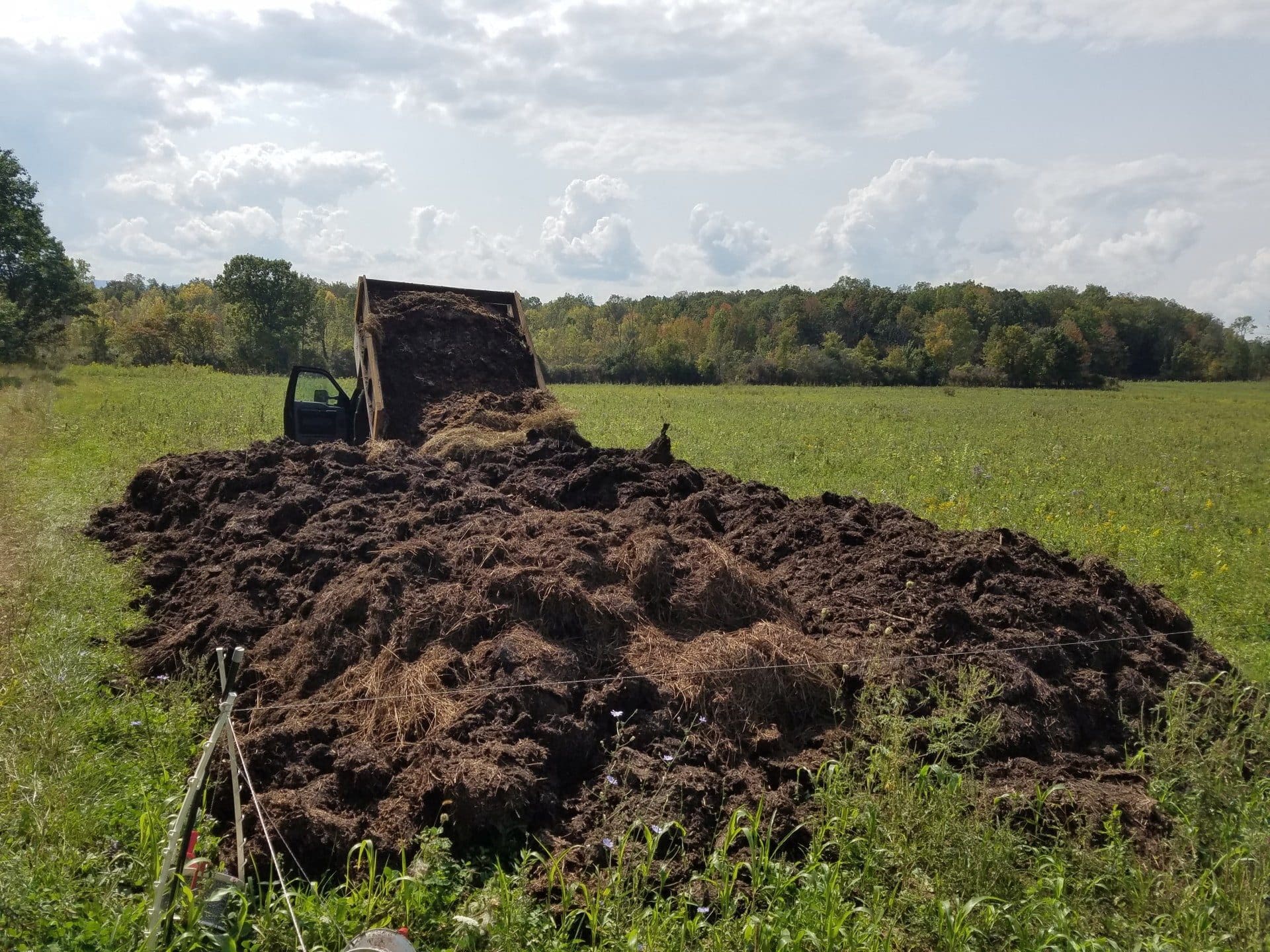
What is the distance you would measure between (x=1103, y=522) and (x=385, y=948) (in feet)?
40.1

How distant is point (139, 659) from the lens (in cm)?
598

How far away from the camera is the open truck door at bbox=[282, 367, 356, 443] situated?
12.6m

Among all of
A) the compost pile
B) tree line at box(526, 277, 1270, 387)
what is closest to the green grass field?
the compost pile

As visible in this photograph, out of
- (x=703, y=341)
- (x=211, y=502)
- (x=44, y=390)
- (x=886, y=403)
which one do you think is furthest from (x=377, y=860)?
(x=703, y=341)

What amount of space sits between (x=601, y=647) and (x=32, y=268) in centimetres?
5193

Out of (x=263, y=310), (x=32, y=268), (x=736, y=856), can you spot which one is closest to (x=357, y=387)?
(x=736, y=856)

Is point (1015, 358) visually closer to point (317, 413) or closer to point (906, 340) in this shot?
point (906, 340)

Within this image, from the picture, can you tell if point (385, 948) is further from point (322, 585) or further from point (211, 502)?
point (211, 502)

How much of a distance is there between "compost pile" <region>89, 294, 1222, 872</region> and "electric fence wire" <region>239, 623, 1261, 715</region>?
0.02 m

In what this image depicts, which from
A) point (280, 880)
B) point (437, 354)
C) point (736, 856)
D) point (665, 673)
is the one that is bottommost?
point (736, 856)

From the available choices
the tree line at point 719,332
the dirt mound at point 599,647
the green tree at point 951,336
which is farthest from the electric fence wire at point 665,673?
the green tree at point 951,336

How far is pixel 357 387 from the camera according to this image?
504 inches

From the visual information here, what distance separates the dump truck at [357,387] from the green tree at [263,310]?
5533 centimetres

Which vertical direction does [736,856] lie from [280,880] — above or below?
below
